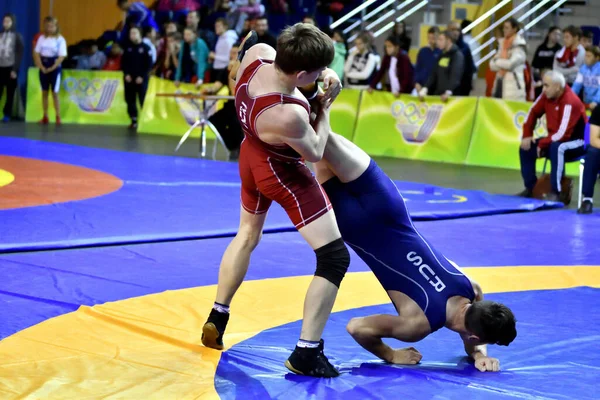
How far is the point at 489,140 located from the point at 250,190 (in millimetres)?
8541

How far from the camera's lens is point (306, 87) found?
360 centimetres

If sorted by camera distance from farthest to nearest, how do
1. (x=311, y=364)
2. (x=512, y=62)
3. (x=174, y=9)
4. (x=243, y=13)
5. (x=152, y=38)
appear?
(x=174, y=9)
(x=152, y=38)
(x=243, y=13)
(x=512, y=62)
(x=311, y=364)

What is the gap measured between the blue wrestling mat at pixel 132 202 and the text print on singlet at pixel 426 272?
104 inches

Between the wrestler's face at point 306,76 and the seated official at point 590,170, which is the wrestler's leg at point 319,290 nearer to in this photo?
the wrestler's face at point 306,76

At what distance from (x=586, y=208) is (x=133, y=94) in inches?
385

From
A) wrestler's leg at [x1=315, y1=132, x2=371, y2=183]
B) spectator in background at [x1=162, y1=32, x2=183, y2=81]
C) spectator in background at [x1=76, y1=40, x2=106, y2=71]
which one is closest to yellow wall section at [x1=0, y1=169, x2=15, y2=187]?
wrestler's leg at [x1=315, y1=132, x2=371, y2=183]

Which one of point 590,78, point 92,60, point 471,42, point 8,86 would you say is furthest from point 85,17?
point 590,78

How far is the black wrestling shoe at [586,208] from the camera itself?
8039 millimetres

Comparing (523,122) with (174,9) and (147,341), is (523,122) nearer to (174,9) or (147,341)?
(147,341)

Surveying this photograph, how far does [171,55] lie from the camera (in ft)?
51.4

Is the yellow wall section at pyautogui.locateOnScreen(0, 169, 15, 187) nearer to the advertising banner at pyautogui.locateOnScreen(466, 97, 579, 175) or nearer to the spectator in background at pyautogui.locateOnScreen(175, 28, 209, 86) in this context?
the advertising banner at pyautogui.locateOnScreen(466, 97, 579, 175)

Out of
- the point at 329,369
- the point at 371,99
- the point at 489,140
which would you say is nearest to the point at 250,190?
the point at 329,369

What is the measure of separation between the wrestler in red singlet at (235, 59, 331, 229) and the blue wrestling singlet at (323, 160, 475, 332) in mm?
176

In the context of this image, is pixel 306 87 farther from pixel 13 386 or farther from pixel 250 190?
pixel 13 386
